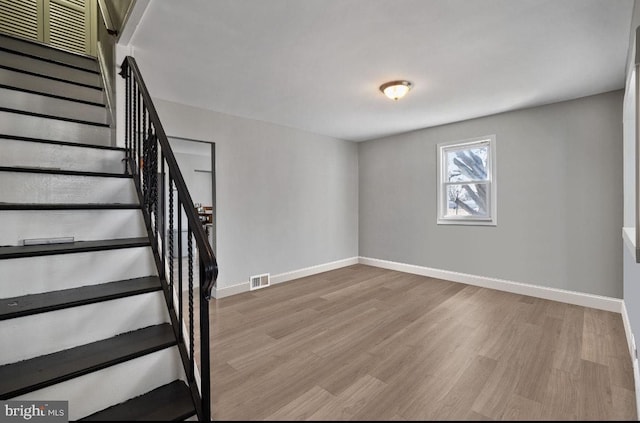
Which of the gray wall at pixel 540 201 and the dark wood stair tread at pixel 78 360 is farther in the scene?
the gray wall at pixel 540 201

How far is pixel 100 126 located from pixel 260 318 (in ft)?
7.24

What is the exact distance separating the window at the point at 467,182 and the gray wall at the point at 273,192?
160 centimetres

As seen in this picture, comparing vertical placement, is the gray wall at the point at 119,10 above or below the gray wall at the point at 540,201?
above

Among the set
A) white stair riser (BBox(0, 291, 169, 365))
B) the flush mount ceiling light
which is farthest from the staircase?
the flush mount ceiling light

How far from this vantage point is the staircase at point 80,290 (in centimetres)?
122

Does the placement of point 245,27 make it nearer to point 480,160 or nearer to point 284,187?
point 284,187

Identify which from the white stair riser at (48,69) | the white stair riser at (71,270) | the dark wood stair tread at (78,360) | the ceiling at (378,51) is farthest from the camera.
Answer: the white stair riser at (48,69)

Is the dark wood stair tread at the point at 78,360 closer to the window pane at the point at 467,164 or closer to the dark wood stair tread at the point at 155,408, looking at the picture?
the dark wood stair tread at the point at 155,408

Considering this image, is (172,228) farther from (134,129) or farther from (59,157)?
(59,157)

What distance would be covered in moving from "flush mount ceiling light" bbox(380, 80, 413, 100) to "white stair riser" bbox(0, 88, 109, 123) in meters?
2.64

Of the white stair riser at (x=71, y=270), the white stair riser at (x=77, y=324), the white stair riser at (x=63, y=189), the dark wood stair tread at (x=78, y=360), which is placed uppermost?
the white stair riser at (x=63, y=189)

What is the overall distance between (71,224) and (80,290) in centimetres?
43

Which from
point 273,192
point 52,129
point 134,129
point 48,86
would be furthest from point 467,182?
point 48,86

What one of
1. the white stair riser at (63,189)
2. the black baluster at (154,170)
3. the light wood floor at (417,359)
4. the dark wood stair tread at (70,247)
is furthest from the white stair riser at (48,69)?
the light wood floor at (417,359)
